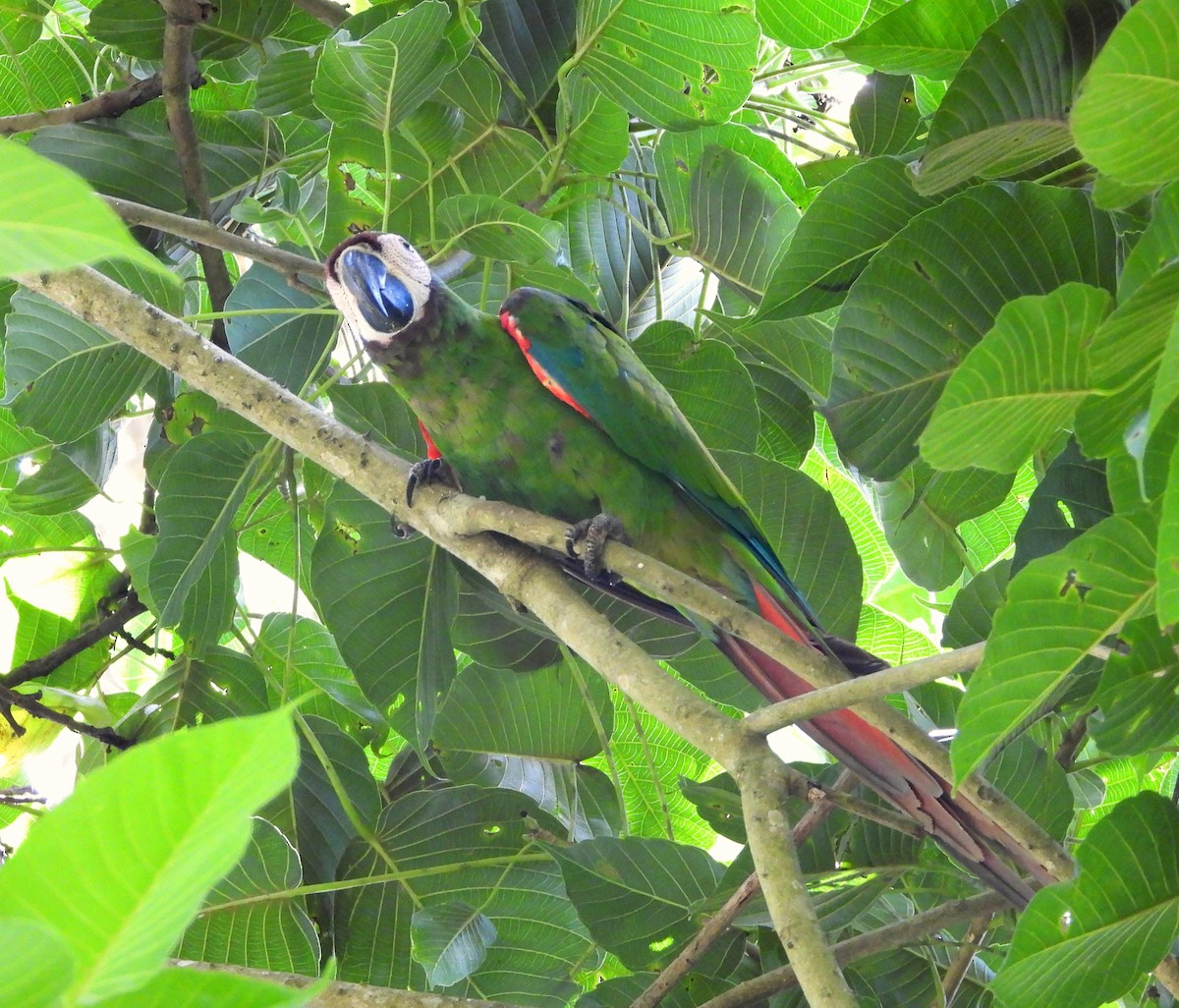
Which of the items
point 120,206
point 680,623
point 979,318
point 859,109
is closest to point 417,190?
point 120,206

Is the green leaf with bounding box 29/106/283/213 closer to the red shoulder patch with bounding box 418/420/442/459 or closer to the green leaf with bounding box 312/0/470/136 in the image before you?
the green leaf with bounding box 312/0/470/136

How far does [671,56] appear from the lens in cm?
151

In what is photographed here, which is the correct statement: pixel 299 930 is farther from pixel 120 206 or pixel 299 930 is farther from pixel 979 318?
pixel 979 318

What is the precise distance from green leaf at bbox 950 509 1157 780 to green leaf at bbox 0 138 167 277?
1.96ft

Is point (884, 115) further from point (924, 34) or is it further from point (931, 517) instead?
point (931, 517)

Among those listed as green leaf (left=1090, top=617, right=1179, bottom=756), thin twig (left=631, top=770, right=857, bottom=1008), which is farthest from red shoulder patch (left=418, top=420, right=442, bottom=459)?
green leaf (left=1090, top=617, right=1179, bottom=756)

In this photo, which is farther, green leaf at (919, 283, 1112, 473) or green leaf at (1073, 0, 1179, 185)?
green leaf at (919, 283, 1112, 473)

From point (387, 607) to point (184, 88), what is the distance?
81cm

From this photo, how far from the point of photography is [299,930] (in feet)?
4.62

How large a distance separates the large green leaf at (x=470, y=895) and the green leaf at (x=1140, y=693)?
33.5 inches

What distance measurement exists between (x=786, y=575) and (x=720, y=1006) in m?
0.53

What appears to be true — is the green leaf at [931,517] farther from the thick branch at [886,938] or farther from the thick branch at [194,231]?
the thick branch at [194,231]

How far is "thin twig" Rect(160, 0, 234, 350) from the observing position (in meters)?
1.51

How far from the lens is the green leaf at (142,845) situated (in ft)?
0.92
